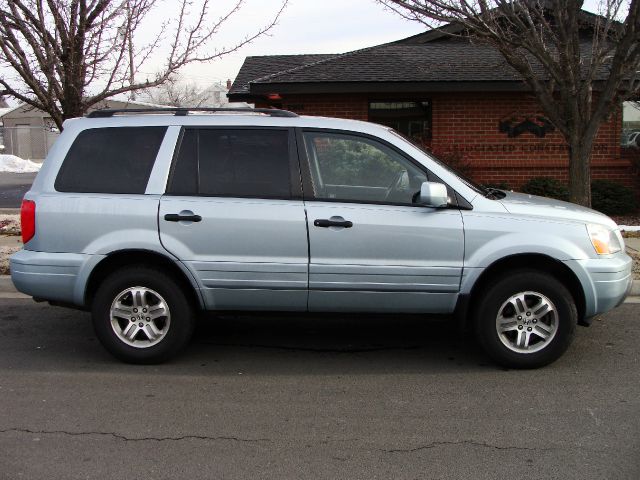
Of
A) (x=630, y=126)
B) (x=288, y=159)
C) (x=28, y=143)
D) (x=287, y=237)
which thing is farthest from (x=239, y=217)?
A: (x=28, y=143)

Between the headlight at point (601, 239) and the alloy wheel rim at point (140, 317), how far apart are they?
3.19 metres

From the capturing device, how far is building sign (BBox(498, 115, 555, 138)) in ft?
41.4

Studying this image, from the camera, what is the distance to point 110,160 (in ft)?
16.3

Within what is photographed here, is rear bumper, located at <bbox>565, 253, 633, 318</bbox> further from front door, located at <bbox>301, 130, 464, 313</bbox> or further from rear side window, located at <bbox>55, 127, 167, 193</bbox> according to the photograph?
rear side window, located at <bbox>55, 127, 167, 193</bbox>

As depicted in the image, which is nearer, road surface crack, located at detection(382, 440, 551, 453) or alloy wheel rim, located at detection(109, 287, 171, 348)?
road surface crack, located at detection(382, 440, 551, 453)

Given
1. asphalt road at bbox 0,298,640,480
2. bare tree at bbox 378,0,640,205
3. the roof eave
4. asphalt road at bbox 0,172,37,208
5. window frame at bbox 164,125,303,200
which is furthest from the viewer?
asphalt road at bbox 0,172,37,208

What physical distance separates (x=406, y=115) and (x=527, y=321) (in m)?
8.76

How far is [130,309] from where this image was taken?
491cm

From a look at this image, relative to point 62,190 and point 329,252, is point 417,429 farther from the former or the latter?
point 62,190

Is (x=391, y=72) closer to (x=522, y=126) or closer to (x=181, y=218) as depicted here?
(x=522, y=126)

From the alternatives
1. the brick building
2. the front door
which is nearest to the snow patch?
the brick building

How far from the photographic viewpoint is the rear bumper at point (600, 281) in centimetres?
468

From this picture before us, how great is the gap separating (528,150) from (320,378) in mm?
9357

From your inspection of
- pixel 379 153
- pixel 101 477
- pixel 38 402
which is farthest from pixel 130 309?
pixel 379 153
